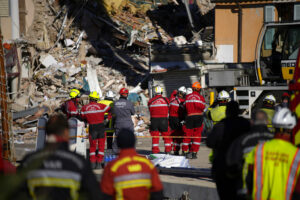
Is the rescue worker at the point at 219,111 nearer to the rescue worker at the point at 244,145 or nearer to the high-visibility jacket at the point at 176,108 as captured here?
the high-visibility jacket at the point at 176,108

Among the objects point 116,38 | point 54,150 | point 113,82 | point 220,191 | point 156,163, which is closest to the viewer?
Result: point 54,150

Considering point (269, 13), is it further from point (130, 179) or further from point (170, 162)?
point (130, 179)

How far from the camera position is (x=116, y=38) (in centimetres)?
2823

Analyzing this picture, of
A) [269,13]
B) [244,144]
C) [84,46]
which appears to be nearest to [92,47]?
[84,46]

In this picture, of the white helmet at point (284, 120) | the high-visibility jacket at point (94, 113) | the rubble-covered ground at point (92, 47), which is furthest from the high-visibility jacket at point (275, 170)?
the rubble-covered ground at point (92, 47)

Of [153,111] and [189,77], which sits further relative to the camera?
[189,77]

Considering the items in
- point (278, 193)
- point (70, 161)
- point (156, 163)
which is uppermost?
point (70, 161)

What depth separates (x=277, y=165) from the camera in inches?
166

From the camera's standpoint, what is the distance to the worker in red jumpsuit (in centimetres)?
1140

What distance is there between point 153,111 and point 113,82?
41.3 ft

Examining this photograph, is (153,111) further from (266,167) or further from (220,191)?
(266,167)

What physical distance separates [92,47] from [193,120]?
52.5 feet

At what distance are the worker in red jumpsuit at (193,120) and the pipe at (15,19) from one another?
14762 millimetres

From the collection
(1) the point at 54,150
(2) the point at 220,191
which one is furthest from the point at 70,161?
(2) the point at 220,191
